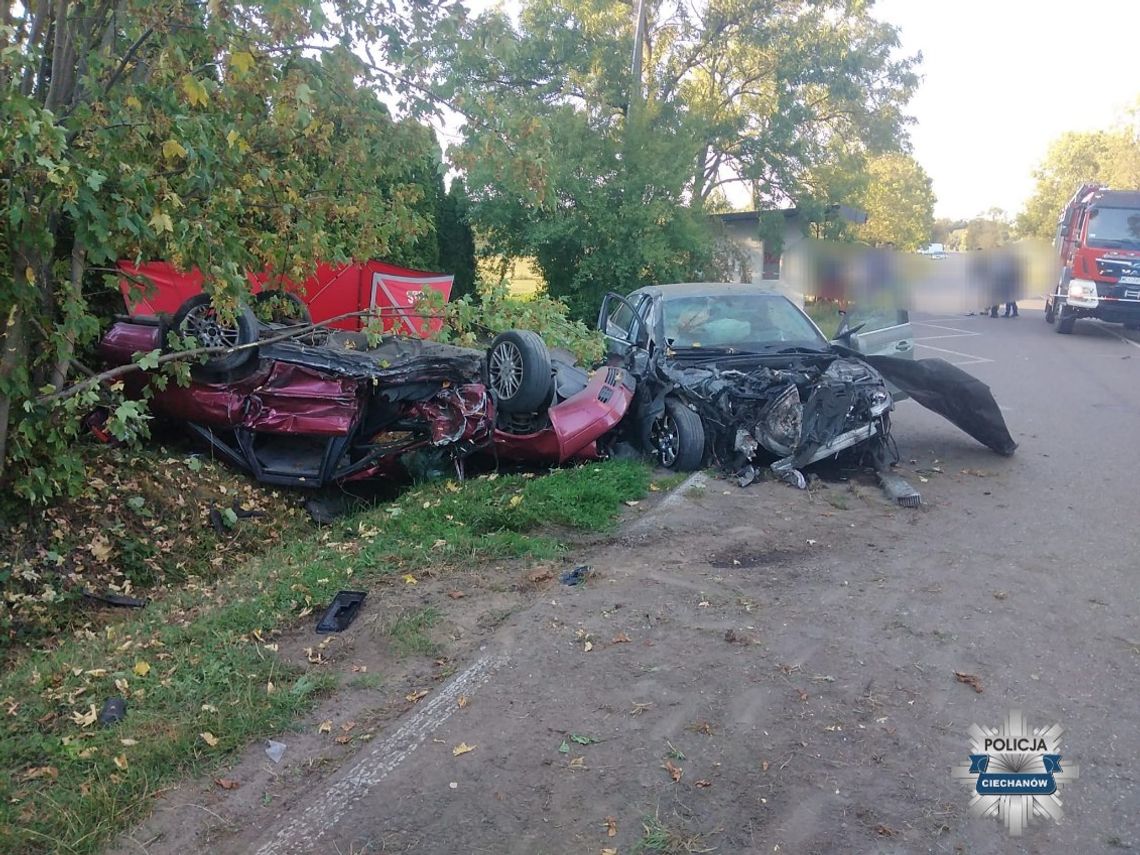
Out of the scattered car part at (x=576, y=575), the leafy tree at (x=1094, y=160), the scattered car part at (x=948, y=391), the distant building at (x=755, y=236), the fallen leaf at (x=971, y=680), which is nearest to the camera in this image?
the fallen leaf at (x=971, y=680)

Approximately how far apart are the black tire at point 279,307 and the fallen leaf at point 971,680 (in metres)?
5.80

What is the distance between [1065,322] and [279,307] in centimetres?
2017

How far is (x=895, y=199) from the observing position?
31.6 m

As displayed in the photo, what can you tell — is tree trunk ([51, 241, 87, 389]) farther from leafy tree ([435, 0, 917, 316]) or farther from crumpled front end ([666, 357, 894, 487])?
crumpled front end ([666, 357, 894, 487])

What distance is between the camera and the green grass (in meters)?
3.69

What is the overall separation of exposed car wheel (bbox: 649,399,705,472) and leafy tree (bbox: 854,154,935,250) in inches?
686

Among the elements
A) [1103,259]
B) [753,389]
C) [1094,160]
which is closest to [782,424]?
[753,389]

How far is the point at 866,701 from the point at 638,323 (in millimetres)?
5751

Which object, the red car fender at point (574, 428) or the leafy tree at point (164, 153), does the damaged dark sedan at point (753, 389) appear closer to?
the red car fender at point (574, 428)

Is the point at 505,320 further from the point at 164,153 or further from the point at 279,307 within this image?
the point at 164,153

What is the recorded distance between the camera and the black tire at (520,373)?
311 inches

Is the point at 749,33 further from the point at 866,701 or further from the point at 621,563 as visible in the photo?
the point at 866,701

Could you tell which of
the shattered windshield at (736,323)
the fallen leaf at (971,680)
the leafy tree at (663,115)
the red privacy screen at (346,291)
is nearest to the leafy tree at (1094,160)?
the leafy tree at (663,115)

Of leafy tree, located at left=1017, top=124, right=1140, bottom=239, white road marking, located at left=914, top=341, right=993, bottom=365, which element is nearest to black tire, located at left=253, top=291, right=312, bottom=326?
A: white road marking, located at left=914, top=341, right=993, bottom=365
